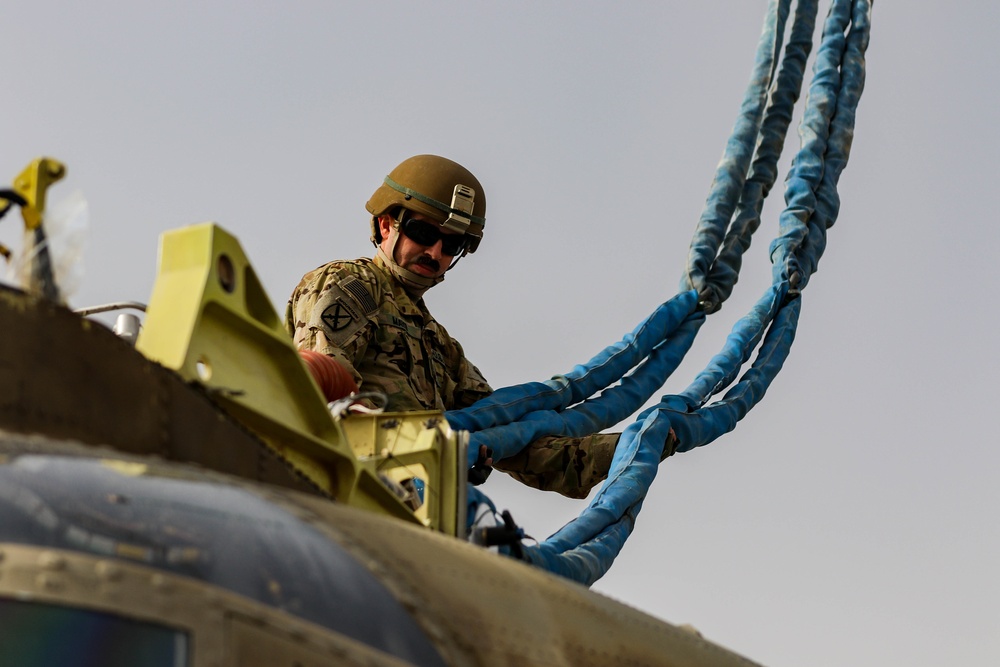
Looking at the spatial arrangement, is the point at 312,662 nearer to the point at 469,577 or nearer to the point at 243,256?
the point at 469,577

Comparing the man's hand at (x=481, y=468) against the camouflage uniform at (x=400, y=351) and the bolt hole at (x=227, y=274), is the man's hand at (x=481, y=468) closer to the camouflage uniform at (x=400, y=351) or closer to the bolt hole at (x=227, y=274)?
the camouflage uniform at (x=400, y=351)

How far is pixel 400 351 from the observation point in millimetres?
8359

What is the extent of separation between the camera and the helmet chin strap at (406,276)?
873cm

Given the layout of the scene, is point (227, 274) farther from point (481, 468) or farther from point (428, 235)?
point (428, 235)

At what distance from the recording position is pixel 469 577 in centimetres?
343

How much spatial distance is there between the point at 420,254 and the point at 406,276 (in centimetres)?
15

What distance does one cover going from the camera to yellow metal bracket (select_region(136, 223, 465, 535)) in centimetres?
429

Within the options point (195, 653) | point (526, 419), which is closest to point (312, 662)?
point (195, 653)

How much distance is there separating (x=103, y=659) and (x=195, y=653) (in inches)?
5.7

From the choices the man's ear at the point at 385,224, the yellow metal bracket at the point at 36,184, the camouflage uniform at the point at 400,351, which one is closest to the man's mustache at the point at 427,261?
the camouflage uniform at the point at 400,351

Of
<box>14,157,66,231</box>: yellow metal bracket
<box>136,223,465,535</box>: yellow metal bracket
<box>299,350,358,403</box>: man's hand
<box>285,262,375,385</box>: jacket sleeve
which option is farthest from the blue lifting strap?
<box>14,157,66,231</box>: yellow metal bracket

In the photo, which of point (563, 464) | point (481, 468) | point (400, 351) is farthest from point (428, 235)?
point (481, 468)

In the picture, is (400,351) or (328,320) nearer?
(328,320)

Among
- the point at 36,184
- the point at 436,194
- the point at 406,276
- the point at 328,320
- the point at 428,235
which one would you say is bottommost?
the point at 36,184
